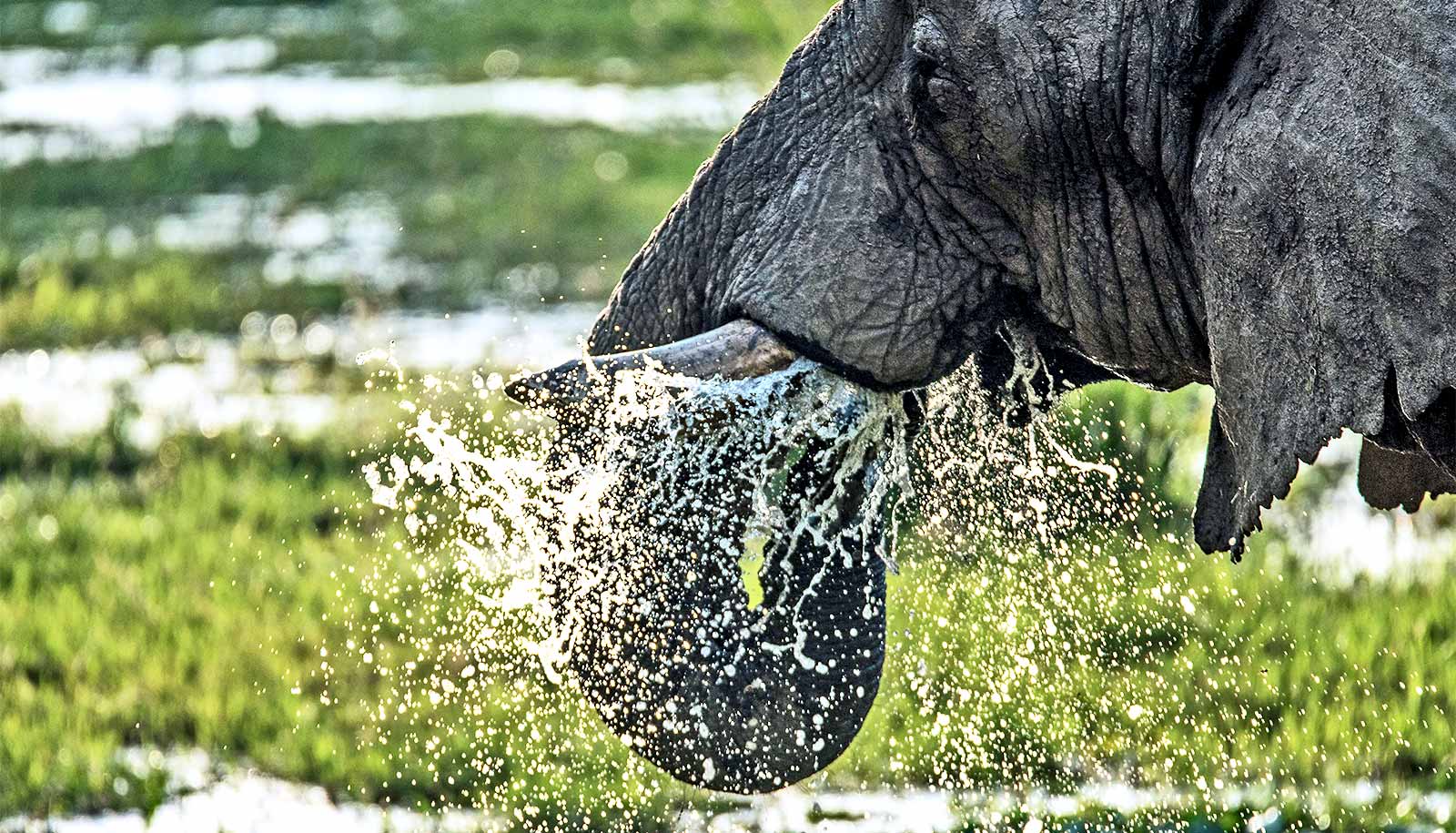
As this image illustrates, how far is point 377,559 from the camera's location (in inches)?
233

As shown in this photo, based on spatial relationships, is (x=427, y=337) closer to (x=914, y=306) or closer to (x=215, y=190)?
(x=215, y=190)

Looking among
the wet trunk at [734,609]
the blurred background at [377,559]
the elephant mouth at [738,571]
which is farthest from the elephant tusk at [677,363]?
the blurred background at [377,559]

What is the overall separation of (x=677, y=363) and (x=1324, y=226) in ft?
3.18

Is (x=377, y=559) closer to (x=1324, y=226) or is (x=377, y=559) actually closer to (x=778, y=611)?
(x=778, y=611)

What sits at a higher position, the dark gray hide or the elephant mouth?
the dark gray hide

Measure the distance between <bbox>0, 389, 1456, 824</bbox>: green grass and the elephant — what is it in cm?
100

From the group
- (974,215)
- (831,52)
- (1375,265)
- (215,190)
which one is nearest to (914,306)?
(974,215)

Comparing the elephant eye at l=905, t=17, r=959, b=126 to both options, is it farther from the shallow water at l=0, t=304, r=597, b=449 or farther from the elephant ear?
the shallow water at l=0, t=304, r=597, b=449

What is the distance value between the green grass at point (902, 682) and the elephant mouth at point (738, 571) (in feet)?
2.68

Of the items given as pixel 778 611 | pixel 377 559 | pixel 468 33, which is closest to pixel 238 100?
pixel 468 33

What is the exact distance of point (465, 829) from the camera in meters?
4.39

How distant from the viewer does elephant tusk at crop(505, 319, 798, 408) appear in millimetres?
3430

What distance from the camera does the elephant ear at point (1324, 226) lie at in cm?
288

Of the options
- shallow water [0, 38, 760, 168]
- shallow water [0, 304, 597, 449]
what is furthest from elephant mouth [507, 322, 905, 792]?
shallow water [0, 38, 760, 168]
